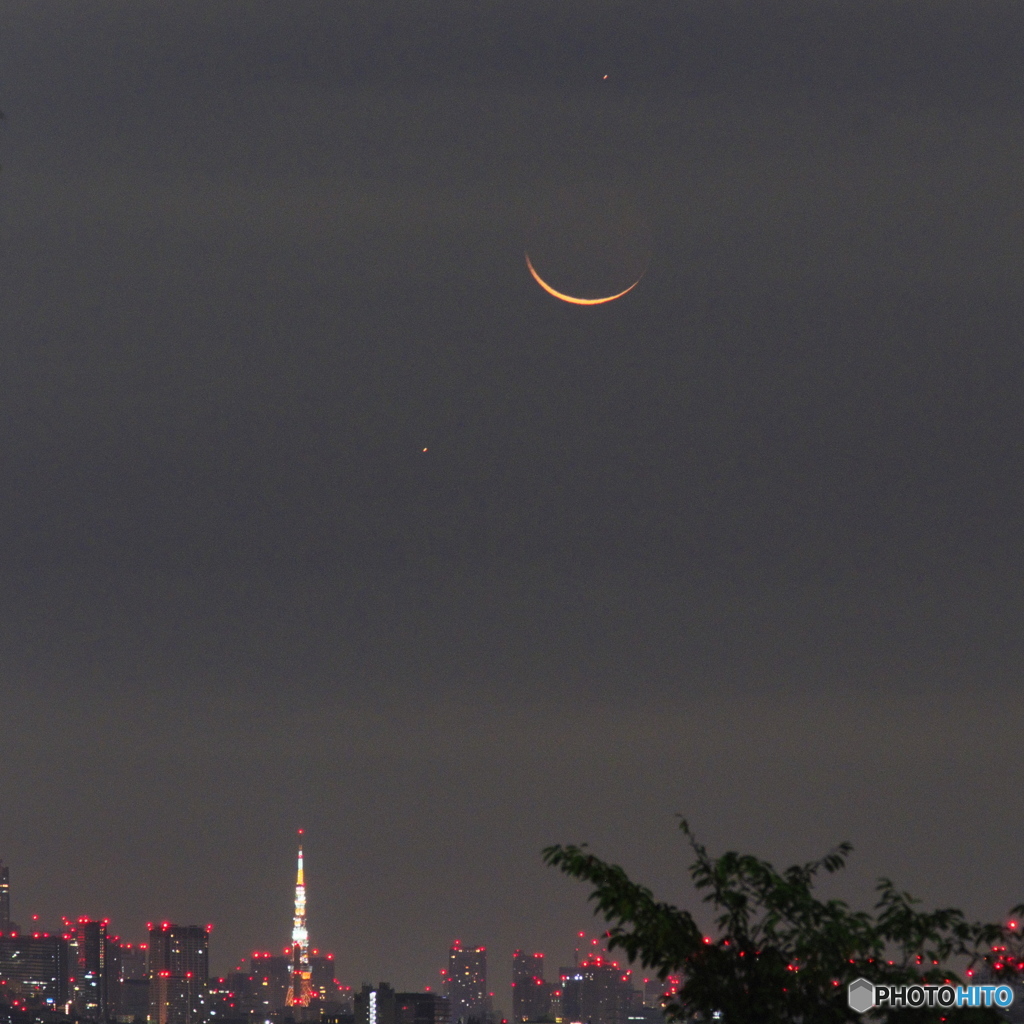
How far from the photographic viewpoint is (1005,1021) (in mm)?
27203

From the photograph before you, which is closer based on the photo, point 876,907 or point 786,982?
point 786,982

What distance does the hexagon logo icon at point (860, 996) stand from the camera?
2616cm

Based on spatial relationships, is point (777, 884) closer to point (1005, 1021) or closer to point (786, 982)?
point (786, 982)

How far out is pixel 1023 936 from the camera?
2789 cm

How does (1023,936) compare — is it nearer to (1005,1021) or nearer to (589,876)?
(1005,1021)

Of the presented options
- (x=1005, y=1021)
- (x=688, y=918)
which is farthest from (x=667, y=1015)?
(x=1005, y=1021)

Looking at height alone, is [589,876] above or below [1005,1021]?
above

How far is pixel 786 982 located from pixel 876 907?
2.35 metres

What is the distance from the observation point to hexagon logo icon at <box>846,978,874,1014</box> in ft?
85.8

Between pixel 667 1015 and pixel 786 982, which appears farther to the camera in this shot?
pixel 667 1015

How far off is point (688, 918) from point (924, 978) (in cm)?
307

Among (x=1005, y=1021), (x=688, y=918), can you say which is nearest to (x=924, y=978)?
(x=1005, y=1021)

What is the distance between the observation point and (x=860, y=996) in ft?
86.0

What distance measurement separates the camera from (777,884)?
26.6 metres
